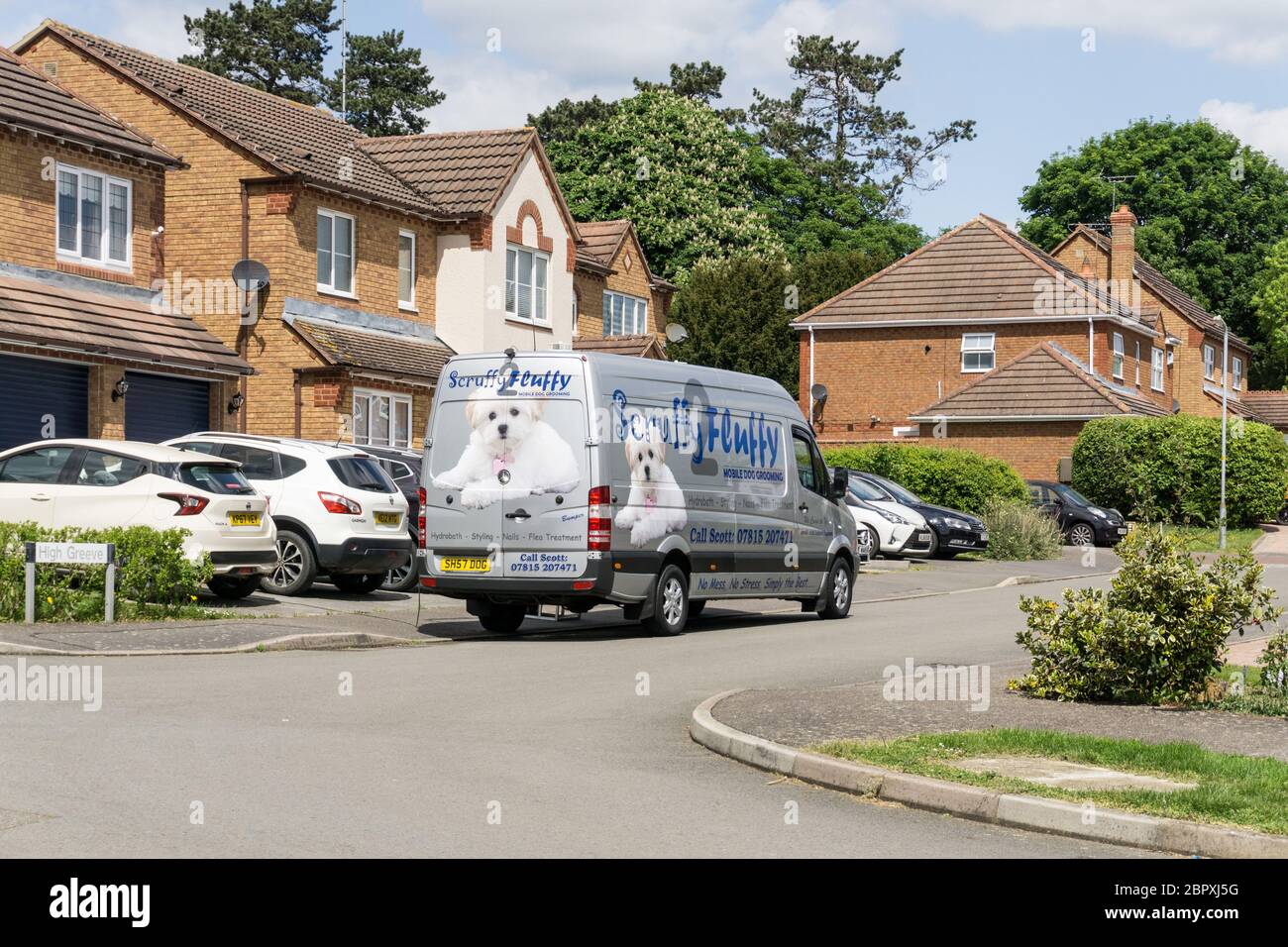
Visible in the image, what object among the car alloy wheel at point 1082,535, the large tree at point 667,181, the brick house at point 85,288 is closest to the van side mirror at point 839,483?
the brick house at point 85,288

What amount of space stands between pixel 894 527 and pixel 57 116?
17.1 metres

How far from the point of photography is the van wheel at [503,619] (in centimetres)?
1791

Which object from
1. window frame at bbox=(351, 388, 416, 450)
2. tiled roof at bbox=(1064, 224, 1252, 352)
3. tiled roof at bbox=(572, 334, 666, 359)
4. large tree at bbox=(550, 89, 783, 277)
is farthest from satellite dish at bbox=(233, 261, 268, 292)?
tiled roof at bbox=(1064, 224, 1252, 352)

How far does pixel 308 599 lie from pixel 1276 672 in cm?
1149

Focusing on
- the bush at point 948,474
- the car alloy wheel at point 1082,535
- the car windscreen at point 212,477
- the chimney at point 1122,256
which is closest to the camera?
the car windscreen at point 212,477

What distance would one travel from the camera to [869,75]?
83438mm

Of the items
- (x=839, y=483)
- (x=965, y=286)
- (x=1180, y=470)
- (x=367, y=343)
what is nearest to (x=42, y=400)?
(x=367, y=343)

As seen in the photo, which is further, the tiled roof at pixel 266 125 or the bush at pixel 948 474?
the bush at pixel 948 474

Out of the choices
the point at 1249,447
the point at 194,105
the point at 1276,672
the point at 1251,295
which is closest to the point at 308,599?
the point at 1276,672

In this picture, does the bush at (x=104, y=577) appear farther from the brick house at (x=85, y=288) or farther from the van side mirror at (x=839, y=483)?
the brick house at (x=85, y=288)

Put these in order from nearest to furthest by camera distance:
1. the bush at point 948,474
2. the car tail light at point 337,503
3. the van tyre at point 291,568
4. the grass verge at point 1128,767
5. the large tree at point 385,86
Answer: the grass verge at point 1128,767 < the car tail light at point 337,503 < the van tyre at point 291,568 < the bush at point 948,474 < the large tree at point 385,86

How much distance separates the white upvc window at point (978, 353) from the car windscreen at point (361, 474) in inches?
1426

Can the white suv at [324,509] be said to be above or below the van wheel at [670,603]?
above

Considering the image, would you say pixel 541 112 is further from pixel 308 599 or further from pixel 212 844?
pixel 212 844
